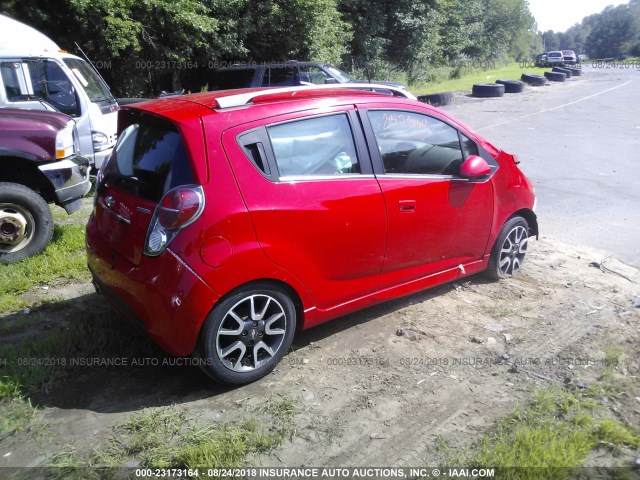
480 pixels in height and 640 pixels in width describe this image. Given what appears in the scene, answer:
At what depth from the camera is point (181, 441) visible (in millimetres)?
3045

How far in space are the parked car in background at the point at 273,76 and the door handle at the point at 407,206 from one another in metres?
8.90

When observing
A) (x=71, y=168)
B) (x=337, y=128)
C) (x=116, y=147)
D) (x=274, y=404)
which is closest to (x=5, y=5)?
(x=71, y=168)

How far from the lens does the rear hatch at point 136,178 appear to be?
133 inches

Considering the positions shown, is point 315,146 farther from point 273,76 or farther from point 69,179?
point 273,76

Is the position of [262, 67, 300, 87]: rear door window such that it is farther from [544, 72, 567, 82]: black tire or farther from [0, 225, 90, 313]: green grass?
[544, 72, 567, 82]: black tire

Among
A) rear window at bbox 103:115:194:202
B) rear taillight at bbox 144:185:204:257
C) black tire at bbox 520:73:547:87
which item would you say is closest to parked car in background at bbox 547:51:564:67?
black tire at bbox 520:73:547:87

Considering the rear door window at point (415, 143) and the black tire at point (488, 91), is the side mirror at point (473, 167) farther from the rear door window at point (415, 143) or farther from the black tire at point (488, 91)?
the black tire at point (488, 91)

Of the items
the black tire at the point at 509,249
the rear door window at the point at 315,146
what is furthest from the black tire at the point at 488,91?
the rear door window at the point at 315,146

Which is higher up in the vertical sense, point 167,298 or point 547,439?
point 167,298

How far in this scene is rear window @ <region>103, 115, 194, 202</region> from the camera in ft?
11.1

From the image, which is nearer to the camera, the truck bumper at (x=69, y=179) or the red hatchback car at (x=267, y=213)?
the red hatchback car at (x=267, y=213)

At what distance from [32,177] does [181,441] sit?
13.2 ft

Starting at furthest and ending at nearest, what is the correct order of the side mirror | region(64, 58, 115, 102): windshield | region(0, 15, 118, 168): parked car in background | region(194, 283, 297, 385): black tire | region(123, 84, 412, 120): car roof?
1. region(64, 58, 115, 102): windshield
2. region(0, 15, 118, 168): parked car in background
3. the side mirror
4. region(123, 84, 412, 120): car roof
5. region(194, 283, 297, 385): black tire

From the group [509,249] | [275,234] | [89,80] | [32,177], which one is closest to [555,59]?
[89,80]
